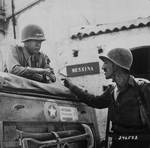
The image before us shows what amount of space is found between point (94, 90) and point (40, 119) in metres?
6.04

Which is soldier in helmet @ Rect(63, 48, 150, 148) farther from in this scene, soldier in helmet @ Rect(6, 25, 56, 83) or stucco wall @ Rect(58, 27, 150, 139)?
stucco wall @ Rect(58, 27, 150, 139)

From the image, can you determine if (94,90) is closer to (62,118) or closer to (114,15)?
(114,15)

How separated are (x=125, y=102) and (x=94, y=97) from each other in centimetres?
53

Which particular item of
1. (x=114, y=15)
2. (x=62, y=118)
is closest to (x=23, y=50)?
(x=62, y=118)

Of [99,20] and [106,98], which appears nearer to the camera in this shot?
[106,98]

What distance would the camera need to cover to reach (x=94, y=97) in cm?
542

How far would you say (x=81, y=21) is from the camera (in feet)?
41.9

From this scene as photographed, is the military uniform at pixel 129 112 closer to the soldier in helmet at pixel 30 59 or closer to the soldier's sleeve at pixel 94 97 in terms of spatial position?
the soldier's sleeve at pixel 94 97

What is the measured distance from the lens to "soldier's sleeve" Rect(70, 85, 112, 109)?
540cm

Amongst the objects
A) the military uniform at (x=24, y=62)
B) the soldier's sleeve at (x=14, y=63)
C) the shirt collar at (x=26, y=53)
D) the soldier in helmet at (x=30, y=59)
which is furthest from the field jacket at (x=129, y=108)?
the shirt collar at (x=26, y=53)

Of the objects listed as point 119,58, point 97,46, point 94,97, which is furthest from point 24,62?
point 97,46

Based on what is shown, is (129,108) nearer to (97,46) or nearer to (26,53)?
(26,53)

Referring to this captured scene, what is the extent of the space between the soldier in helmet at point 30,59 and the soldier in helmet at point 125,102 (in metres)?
0.69

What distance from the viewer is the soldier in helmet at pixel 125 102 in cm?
494
